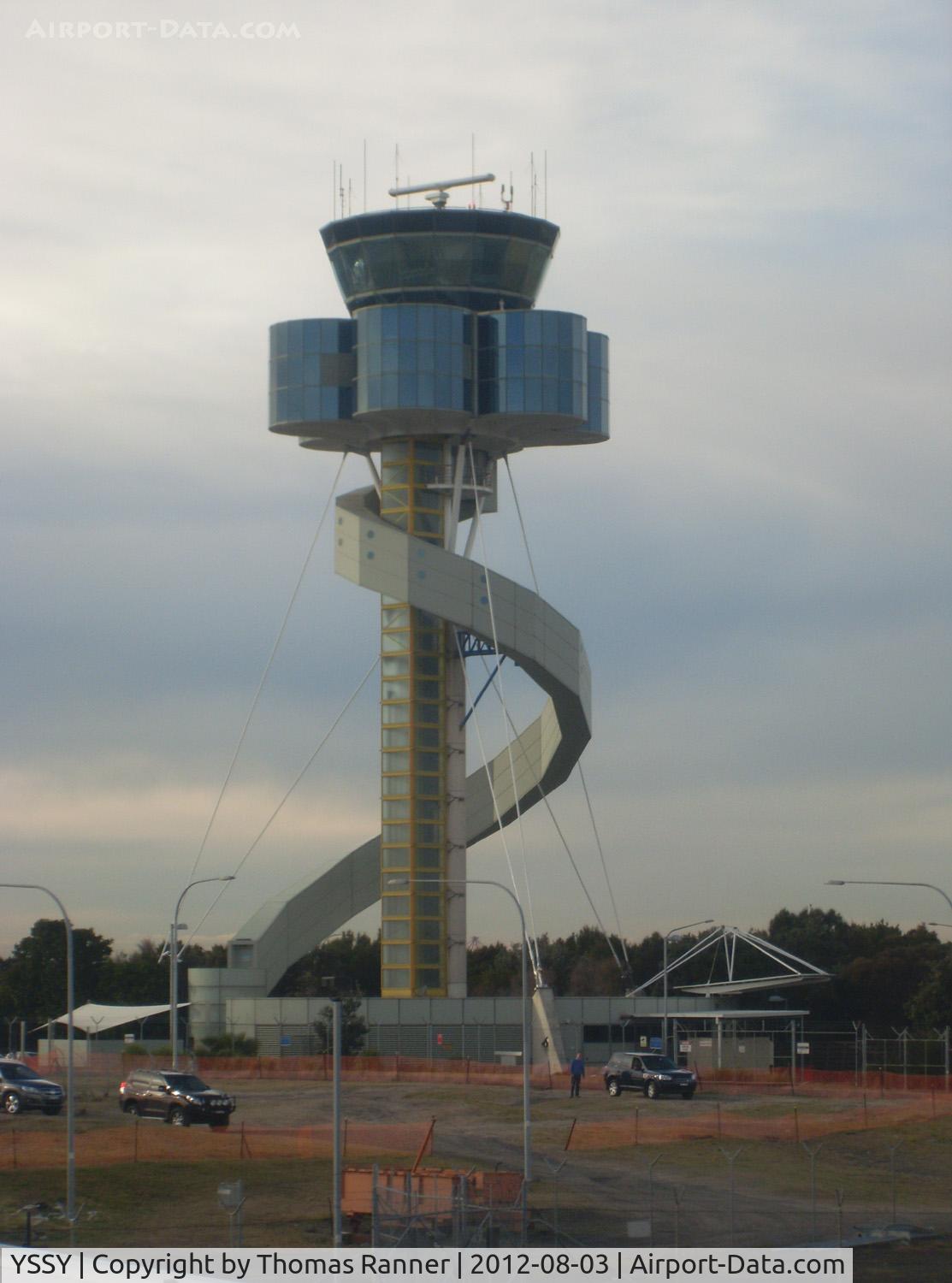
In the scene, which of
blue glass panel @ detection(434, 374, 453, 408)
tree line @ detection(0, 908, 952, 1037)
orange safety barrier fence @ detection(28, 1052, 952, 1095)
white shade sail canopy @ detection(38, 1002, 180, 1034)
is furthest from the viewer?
tree line @ detection(0, 908, 952, 1037)

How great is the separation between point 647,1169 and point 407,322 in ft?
170

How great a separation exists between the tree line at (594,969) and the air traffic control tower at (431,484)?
586 inches

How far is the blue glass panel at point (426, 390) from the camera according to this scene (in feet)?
305

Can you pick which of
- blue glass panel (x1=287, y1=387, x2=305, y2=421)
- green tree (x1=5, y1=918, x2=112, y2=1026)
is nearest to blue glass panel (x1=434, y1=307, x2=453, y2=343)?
blue glass panel (x1=287, y1=387, x2=305, y2=421)

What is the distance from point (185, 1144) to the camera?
5641 centimetres

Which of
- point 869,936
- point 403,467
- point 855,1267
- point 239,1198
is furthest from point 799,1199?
point 869,936

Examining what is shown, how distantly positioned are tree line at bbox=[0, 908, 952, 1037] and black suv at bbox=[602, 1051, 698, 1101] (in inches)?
1440

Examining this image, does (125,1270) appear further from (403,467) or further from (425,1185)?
(403,467)

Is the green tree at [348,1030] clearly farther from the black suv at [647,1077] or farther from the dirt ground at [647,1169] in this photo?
the black suv at [647,1077]

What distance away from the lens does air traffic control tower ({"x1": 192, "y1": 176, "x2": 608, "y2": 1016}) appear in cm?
9325

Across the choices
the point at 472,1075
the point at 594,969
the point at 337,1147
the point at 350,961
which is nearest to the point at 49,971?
the point at 350,961

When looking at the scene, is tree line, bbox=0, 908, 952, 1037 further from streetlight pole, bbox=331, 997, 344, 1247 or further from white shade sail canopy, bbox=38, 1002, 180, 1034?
streetlight pole, bbox=331, 997, 344, 1247

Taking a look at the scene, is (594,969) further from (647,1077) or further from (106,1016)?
(647,1077)

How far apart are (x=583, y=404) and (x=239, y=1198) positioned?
60.6 meters
